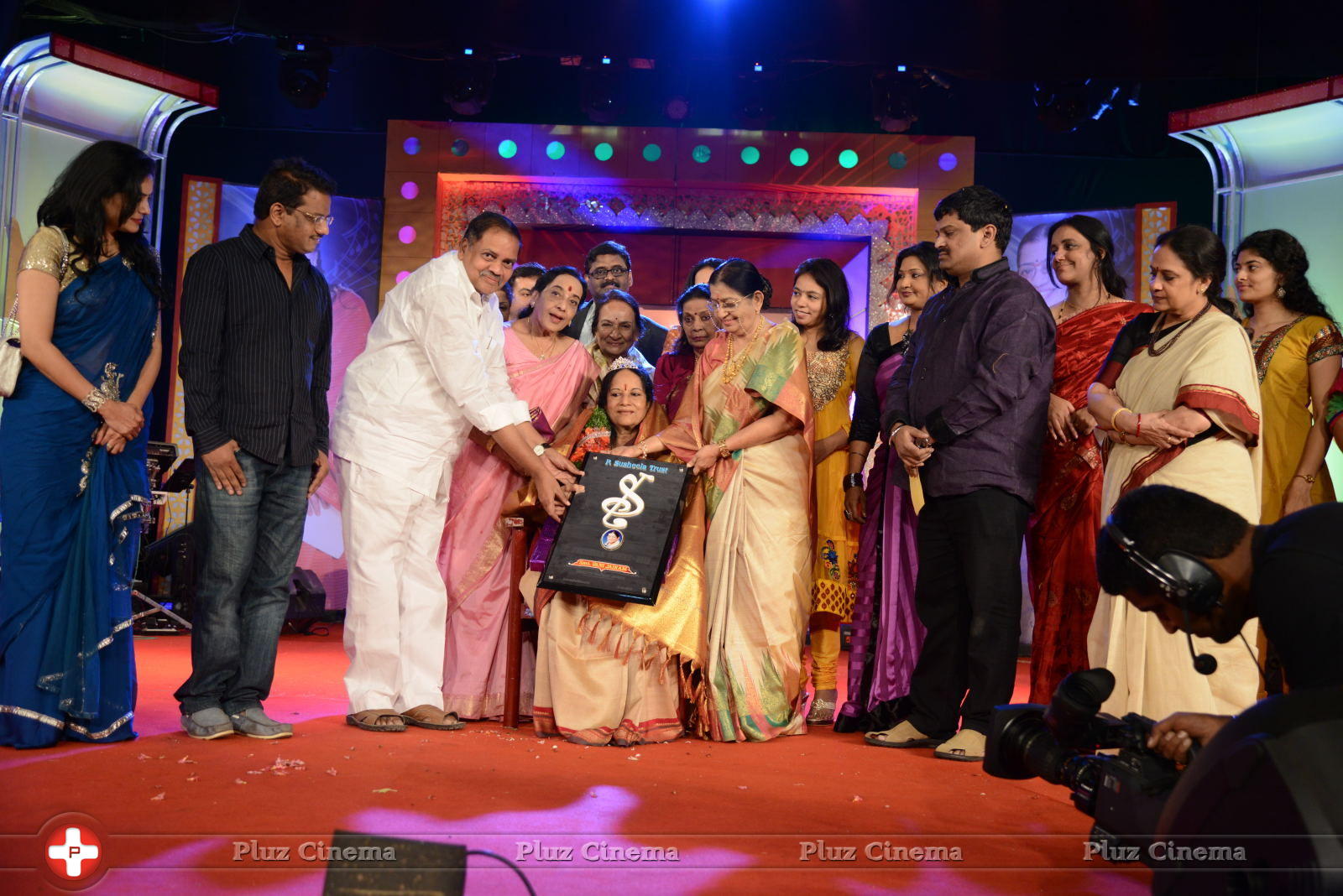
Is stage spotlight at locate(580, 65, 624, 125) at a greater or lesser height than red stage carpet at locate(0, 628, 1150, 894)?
greater

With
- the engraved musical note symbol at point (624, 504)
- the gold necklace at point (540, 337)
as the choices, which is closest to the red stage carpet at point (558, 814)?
the engraved musical note symbol at point (624, 504)

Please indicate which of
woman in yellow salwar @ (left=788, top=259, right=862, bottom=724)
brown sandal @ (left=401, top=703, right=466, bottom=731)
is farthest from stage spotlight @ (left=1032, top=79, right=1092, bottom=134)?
brown sandal @ (left=401, top=703, right=466, bottom=731)

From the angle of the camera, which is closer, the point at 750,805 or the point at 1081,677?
the point at 1081,677

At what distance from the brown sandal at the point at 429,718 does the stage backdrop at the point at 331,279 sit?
4.15 metres

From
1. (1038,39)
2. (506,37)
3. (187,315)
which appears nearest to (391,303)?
(187,315)

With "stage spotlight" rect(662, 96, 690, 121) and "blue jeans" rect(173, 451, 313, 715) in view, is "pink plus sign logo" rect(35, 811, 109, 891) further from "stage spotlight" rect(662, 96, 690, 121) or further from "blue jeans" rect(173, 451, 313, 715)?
"stage spotlight" rect(662, 96, 690, 121)

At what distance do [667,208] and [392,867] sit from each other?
7084mm

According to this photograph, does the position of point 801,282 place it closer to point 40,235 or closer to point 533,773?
point 533,773

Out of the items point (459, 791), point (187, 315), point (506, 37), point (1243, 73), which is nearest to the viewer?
point (459, 791)

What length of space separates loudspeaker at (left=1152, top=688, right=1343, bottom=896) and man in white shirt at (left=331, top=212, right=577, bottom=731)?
2683 millimetres

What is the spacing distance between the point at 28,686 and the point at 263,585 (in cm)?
70

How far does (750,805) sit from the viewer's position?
2916mm

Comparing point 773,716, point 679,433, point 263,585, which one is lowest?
point 773,716

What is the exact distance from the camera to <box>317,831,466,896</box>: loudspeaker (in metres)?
1.51
